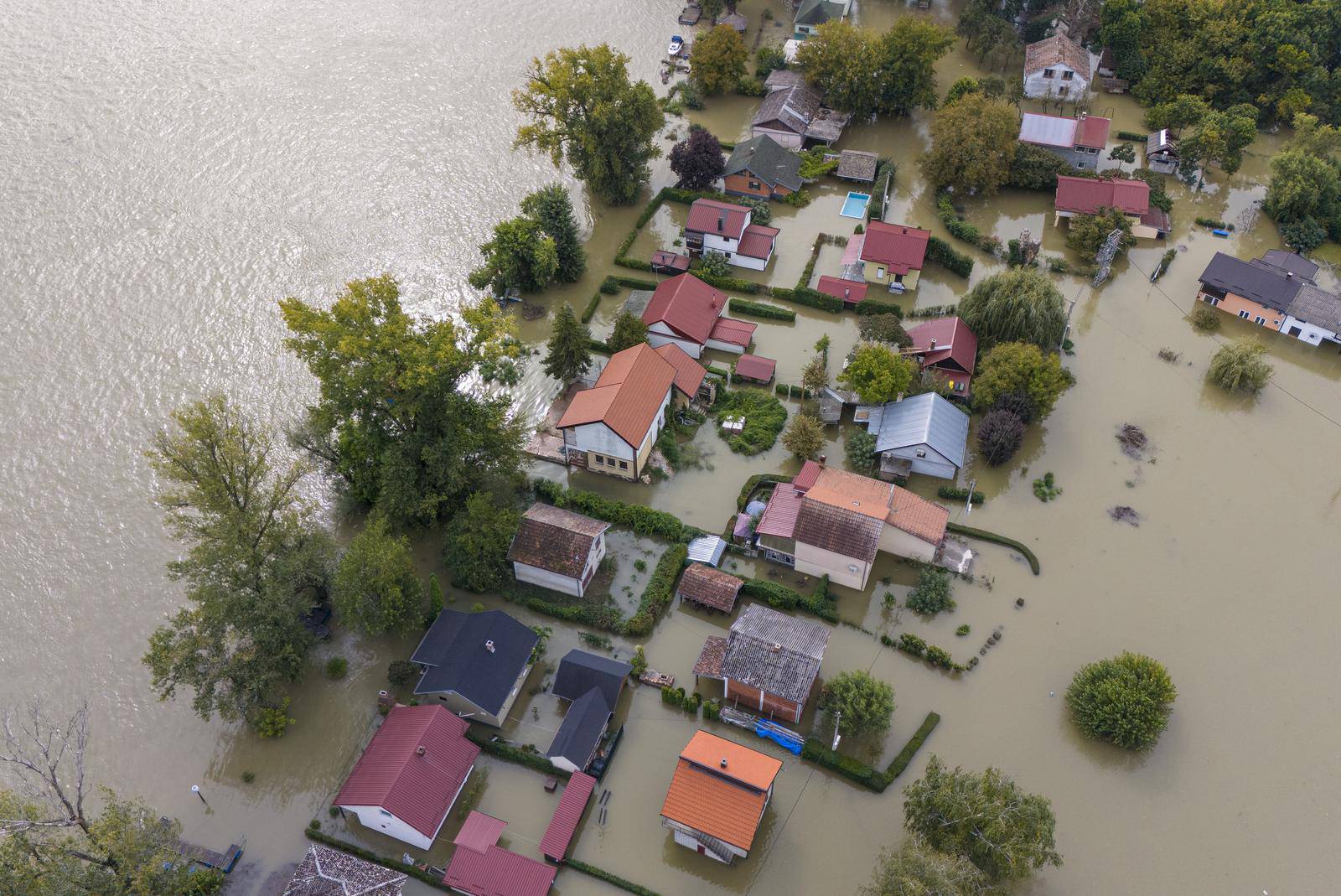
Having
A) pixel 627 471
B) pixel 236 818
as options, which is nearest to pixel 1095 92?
pixel 627 471

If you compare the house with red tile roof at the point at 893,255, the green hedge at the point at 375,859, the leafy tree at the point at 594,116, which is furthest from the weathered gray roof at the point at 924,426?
the green hedge at the point at 375,859

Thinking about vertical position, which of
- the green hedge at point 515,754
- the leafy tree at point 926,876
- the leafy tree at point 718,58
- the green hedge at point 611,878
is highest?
the leafy tree at point 718,58

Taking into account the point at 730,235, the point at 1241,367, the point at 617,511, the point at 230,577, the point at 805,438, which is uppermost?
the point at 730,235

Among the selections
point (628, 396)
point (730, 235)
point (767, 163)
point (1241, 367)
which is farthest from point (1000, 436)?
point (767, 163)

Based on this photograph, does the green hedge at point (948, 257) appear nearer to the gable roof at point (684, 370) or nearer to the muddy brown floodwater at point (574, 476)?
the muddy brown floodwater at point (574, 476)

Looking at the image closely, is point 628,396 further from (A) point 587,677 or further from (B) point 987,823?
(B) point 987,823

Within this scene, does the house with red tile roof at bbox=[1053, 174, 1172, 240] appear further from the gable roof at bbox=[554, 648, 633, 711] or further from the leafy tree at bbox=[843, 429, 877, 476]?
the gable roof at bbox=[554, 648, 633, 711]

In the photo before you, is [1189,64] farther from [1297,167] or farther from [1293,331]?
[1293,331]
